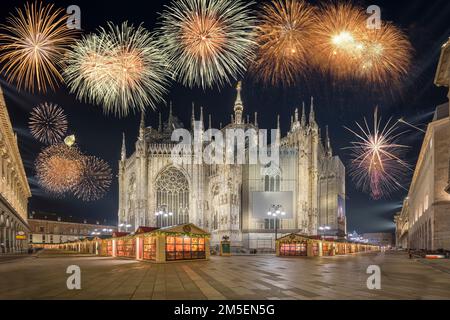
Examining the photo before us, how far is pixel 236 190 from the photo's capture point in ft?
232

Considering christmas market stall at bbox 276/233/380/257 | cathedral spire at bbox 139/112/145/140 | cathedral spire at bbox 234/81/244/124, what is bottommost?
christmas market stall at bbox 276/233/380/257

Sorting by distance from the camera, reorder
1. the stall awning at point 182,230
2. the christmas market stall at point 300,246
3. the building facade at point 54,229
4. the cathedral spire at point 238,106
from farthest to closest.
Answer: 1. the building facade at point 54,229
2. the cathedral spire at point 238,106
3. the christmas market stall at point 300,246
4. the stall awning at point 182,230

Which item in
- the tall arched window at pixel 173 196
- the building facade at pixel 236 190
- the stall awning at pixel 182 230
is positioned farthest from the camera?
the tall arched window at pixel 173 196

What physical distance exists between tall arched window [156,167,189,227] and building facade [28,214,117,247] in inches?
2511

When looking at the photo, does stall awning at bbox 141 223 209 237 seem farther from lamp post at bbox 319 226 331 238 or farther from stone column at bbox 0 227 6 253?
lamp post at bbox 319 226 331 238

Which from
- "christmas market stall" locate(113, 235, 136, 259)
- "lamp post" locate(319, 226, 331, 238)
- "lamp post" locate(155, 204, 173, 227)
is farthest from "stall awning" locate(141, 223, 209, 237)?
"lamp post" locate(319, 226, 331, 238)

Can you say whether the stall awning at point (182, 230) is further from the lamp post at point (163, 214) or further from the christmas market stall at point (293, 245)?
the lamp post at point (163, 214)

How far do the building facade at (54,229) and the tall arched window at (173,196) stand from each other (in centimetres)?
6378

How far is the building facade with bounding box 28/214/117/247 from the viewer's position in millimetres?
141250

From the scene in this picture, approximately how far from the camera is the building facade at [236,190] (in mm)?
69938

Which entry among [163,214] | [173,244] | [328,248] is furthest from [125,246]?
[163,214]

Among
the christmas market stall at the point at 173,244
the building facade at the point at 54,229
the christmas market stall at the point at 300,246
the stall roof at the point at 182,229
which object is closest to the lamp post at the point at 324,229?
the christmas market stall at the point at 300,246

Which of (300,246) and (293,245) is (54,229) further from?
(300,246)
